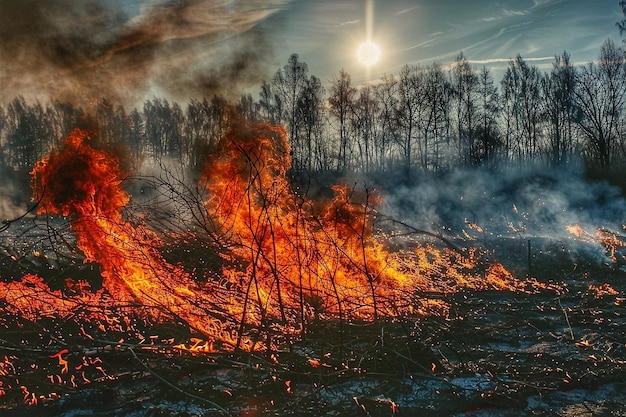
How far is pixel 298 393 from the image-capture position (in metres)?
5.10

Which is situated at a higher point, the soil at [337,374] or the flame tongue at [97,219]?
the flame tongue at [97,219]

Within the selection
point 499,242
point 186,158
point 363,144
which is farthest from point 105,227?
point 363,144

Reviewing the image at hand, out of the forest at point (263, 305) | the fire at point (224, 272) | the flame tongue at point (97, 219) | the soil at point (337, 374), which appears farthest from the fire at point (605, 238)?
the flame tongue at point (97, 219)

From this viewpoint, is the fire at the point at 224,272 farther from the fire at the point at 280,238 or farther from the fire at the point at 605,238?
the fire at the point at 605,238

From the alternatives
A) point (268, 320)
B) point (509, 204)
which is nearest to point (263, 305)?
point (268, 320)

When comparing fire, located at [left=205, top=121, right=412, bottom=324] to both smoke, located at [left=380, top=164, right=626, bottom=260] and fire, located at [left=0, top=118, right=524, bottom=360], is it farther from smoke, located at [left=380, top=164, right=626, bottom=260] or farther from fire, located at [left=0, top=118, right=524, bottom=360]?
smoke, located at [left=380, top=164, right=626, bottom=260]

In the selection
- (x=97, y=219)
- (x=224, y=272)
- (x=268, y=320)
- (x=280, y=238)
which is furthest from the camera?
(x=224, y=272)

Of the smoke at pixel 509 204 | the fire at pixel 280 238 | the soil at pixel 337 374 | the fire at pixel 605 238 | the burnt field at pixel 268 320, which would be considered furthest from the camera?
the smoke at pixel 509 204

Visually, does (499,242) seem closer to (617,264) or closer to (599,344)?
(617,264)

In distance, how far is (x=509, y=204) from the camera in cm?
2278

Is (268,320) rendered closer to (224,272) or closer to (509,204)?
(224,272)

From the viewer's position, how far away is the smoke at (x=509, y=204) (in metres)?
17.3

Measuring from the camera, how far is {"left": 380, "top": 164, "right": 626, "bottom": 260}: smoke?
17.3m

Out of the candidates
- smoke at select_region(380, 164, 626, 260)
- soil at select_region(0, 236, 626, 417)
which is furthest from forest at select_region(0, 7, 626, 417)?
smoke at select_region(380, 164, 626, 260)
